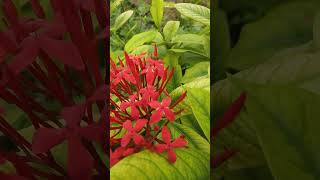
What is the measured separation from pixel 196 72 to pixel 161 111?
104mm

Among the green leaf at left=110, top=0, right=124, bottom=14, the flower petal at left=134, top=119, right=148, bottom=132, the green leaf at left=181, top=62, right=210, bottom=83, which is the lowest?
the flower petal at left=134, top=119, right=148, bottom=132

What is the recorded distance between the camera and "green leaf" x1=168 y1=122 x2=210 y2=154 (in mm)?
379

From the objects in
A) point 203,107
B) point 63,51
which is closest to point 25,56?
point 63,51

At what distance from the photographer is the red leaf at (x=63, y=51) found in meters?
0.33

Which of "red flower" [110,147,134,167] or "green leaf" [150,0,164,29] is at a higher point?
"green leaf" [150,0,164,29]

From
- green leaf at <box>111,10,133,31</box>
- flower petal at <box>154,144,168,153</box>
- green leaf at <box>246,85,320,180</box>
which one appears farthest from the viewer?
green leaf at <box>111,10,133,31</box>

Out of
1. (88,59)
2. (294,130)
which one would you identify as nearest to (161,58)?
(88,59)

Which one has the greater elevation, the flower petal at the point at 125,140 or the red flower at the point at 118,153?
the flower petal at the point at 125,140

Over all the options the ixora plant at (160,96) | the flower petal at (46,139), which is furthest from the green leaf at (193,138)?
the flower petal at (46,139)

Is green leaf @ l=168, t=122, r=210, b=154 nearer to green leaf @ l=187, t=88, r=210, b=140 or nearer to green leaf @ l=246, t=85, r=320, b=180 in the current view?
green leaf @ l=187, t=88, r=210, b=140

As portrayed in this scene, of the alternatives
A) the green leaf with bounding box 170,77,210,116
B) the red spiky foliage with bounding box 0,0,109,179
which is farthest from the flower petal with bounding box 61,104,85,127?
the green leaf with bounding box 170,77,210,116

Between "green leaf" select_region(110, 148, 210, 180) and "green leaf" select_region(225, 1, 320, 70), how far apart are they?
0.07 m

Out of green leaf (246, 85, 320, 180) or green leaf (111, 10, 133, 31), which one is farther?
green leaf (111, 10, 133, 31)

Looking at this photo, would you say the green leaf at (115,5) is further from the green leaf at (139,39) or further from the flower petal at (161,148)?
the flower petal at (161,148)
